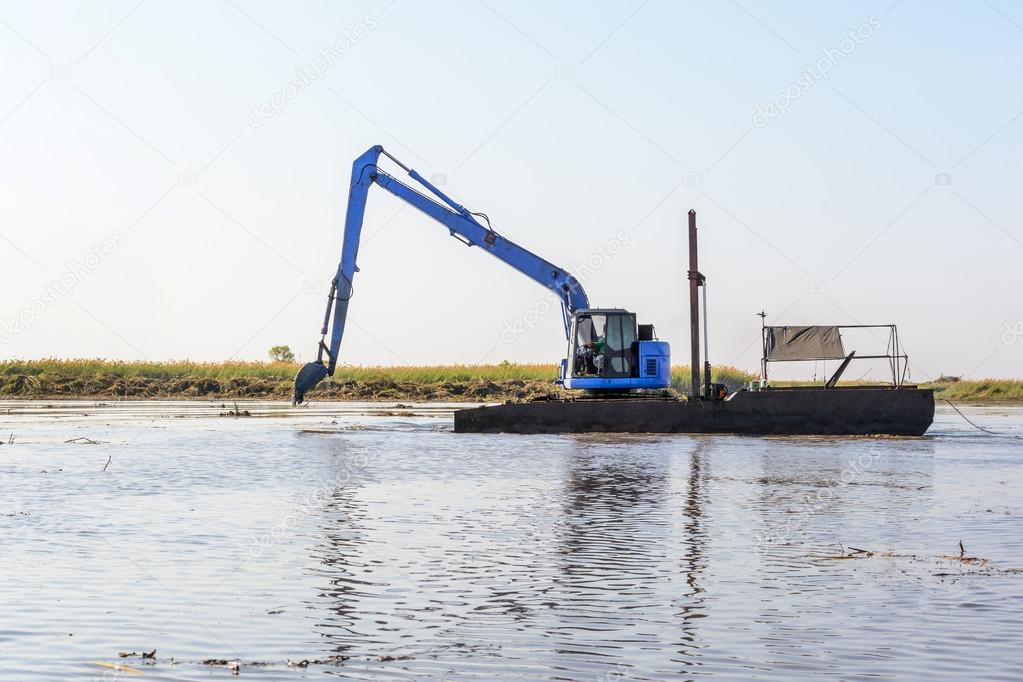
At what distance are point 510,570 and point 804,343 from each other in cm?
2466

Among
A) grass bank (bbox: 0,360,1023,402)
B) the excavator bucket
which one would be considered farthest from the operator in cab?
grass bank (bbox: 0,360,1023,402)

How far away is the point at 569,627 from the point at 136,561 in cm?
490

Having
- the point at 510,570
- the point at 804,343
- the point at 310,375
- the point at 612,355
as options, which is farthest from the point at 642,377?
the point at 510,570

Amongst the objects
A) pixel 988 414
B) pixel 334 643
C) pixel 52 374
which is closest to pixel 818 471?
pixel 334 643

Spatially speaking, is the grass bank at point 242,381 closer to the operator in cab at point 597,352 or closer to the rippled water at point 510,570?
the operator in cab at point 597,352

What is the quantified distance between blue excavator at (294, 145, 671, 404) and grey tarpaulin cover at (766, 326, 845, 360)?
295cm

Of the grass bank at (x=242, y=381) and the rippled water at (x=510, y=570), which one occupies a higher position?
the grass bank at (x=242, y=381)

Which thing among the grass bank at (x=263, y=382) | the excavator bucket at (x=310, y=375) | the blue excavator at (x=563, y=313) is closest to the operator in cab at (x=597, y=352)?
the blue excavator at (x=563, y=313)

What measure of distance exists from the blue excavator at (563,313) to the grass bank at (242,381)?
1165 inches

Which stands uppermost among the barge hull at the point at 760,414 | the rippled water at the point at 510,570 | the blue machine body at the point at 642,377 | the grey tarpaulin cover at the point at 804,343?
the grey tarpaulin cover at the point at 804,343

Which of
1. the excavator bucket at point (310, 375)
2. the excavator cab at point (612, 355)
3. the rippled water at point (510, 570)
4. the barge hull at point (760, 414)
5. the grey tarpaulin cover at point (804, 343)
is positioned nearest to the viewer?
the rippled water at point (510, 570)

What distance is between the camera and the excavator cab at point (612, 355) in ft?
114

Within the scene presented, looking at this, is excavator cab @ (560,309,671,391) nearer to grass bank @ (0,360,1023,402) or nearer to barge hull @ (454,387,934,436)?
barge hull @ (454,387,934,436)

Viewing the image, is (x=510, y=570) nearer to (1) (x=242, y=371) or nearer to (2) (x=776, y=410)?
(2) (x=776, y=410)
